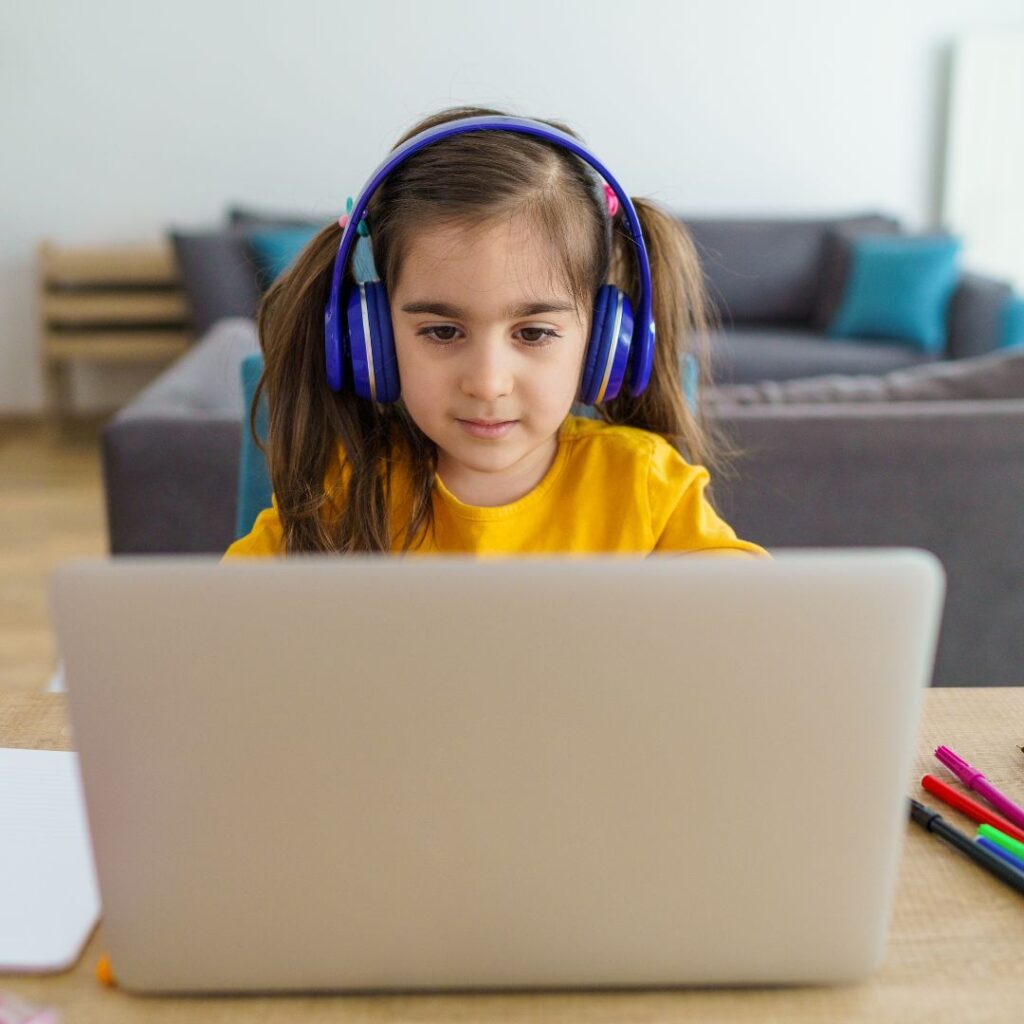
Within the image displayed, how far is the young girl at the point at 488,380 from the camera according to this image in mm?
1066

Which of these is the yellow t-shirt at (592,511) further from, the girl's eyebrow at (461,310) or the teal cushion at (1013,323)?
the teal cushion at (1013,323)

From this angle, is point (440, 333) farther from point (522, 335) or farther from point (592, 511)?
point (592, 511)

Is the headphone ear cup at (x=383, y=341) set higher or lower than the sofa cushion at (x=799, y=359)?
Result: higher

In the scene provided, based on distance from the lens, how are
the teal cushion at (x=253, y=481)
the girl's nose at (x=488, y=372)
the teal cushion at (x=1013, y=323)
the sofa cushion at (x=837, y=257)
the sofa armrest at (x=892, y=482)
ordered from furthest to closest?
the sofa cushion at (x=837, y=257) → the teal cushion at (x=1013, y=323) → the sofa armrest at (x=892, y=482) → the teal cushion at (x=253, y=481) → the girl's nose at (x=488, y=372)

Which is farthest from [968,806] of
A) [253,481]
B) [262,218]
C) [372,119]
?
[372,119]

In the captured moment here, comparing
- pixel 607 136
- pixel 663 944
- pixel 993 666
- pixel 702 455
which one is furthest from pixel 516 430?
pixel 607 136

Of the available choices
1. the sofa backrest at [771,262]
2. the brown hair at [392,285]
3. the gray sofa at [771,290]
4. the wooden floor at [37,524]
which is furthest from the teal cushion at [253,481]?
the sofa backrest at [771,262]

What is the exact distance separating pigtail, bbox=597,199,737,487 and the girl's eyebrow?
16 centimetres

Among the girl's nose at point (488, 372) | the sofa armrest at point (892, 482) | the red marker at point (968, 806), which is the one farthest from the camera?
the sofa armrest at point (892, 482)

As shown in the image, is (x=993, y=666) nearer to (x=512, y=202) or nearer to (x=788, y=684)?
(x=512, y=202)

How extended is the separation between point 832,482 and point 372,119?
11.8 feet

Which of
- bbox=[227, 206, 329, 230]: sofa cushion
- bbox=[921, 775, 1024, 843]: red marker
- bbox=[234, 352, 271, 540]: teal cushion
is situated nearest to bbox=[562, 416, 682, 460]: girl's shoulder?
bbox=[234, 352, 271, 540]: teal cushion

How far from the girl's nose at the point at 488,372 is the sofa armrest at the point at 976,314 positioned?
351 centimetres

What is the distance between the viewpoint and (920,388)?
77.7 inches
